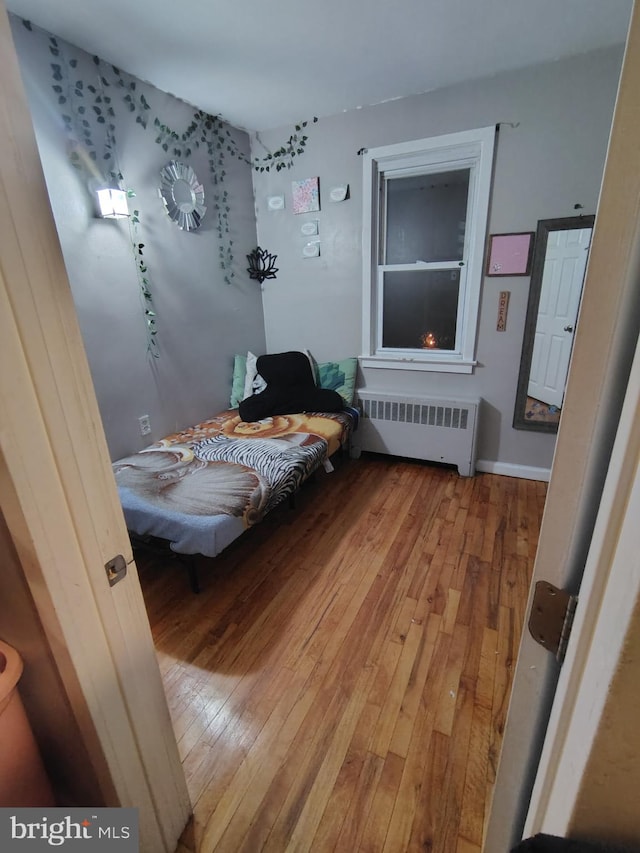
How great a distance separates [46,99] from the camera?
6.01 ft

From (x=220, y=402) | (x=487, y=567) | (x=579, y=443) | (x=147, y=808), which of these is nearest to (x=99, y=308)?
(x=220, y=402)

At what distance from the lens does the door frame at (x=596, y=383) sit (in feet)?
1.16

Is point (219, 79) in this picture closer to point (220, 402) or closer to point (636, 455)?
point (220, 402)

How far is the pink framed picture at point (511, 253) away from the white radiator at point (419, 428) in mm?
920

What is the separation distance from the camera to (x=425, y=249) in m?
2.85

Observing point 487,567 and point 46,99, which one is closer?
point 46,99

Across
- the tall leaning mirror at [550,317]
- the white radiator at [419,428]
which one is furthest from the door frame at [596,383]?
the white radiator at [419,428]

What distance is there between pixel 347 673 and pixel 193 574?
0.85 metres

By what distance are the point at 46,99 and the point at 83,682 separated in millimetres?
2514

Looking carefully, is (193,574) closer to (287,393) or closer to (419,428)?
(287,393)

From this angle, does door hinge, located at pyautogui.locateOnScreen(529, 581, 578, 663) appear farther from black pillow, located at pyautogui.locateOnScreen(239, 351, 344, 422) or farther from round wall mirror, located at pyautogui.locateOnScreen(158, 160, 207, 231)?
round wall mirror, located at pyautogui.locateOnScreen(158, 160, 207, 231)

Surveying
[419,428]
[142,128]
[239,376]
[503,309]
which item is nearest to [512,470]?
[419,428]

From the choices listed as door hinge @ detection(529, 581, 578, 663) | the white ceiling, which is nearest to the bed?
door hinge @ detection(529, 581, 578, 663)

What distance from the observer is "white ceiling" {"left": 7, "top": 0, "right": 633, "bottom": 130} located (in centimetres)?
170
